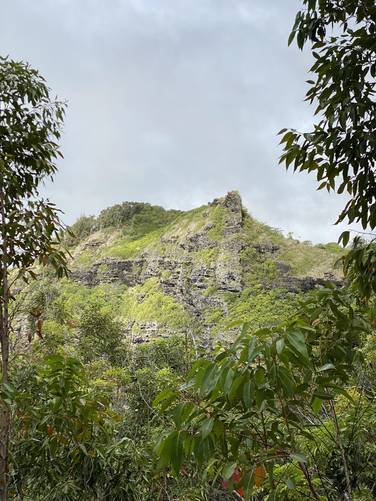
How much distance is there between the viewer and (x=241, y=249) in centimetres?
4081

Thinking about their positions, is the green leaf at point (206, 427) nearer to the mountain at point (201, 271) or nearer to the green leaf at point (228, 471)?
the green leaf at point (228, 471)

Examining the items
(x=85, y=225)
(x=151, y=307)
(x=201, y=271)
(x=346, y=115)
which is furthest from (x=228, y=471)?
(x=85, y=225)

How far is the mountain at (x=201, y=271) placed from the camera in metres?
36.2

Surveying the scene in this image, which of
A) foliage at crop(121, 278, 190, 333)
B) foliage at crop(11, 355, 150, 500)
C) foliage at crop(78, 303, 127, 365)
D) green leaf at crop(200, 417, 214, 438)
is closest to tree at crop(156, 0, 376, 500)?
green leaf at crop(200, 417, 214, 438)

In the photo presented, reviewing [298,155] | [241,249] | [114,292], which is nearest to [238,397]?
[298,155]

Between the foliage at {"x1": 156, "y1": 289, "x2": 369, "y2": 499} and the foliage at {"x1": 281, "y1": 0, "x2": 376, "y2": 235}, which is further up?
the foliage at {"x1": 281, "y1": 0, "x2": 376, "y2": 235}

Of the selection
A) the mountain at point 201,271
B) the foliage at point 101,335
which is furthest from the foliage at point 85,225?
the foliage at point 101,335

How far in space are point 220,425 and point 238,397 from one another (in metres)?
0.10

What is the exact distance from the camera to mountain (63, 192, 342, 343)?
36156mm

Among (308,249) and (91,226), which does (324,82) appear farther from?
(91,226)

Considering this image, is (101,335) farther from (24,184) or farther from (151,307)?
(151,307)

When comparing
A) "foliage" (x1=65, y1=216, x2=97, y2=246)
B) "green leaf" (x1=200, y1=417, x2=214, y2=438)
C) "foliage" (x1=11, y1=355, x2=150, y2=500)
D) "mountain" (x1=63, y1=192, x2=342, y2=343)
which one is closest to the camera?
"green leaf" (x1=200, y1=417, x2=214, y2=438)

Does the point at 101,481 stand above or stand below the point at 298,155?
below

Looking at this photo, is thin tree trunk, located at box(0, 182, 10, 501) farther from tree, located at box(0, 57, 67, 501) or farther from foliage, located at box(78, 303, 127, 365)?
foliage, located at box(78, 303, 127, 365)
